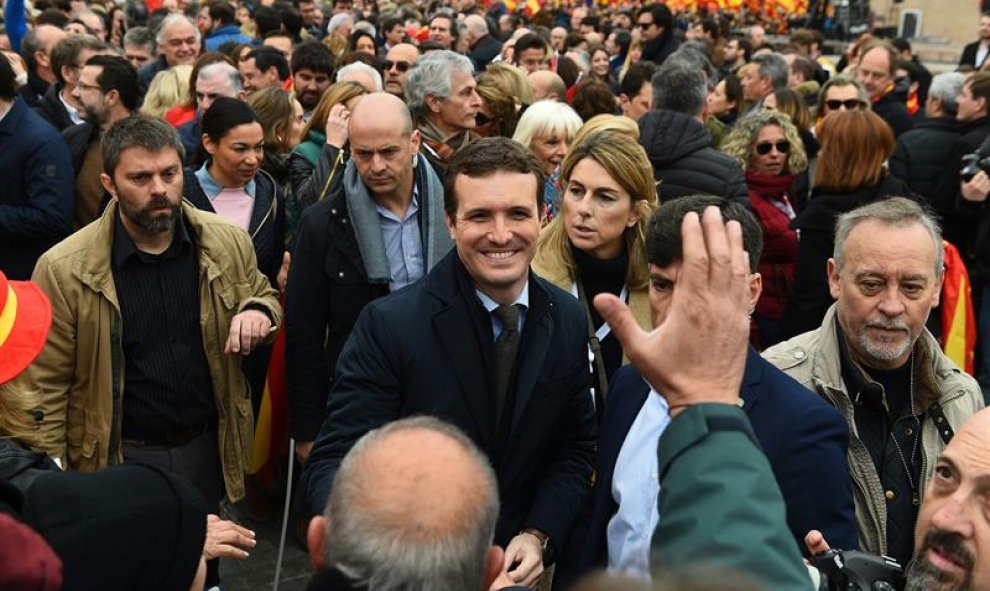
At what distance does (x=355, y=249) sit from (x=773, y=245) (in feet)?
→ 8.79

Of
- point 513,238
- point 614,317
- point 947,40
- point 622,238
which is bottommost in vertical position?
point 947,40

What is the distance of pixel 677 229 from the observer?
9.73 feet

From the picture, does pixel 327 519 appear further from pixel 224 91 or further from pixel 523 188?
pixel 224 91

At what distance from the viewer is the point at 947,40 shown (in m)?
33.8

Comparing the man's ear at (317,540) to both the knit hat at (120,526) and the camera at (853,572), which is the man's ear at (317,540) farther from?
the camera at (853,572)

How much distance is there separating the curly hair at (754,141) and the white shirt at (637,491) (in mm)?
4042

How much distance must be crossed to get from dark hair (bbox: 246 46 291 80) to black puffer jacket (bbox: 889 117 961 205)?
4.59 meters

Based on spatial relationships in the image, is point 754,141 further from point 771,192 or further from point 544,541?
point 544,541

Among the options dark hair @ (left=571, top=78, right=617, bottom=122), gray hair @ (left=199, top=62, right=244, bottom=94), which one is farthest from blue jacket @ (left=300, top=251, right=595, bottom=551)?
dark hair @ (left=571, top=78, right=617, bottom=122)

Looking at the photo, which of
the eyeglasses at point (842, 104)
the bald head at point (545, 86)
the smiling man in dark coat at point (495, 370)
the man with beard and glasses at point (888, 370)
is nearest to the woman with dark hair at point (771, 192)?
the eyeglasses at point (842, 104)

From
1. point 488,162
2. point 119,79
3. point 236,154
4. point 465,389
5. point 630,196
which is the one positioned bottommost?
point 465,389

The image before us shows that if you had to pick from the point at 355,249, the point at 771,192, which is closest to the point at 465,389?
the point at 355,249

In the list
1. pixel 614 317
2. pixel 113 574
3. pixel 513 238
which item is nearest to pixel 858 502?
pixel 513 238

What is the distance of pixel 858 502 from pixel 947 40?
34.7m
